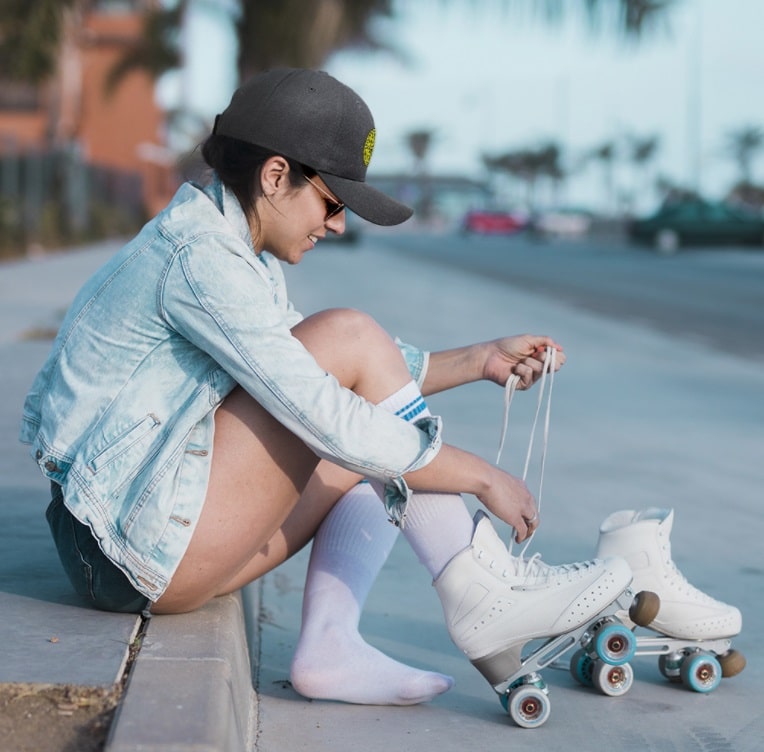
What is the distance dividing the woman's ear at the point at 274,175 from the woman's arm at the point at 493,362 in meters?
0.65

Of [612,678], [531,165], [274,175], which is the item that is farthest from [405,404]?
[531,165]

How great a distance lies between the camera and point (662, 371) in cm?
901

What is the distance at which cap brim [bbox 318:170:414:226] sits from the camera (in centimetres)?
265

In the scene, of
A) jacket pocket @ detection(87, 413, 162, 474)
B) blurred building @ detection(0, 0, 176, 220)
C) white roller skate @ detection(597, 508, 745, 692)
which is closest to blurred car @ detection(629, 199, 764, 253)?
blurred building @ detection(0, 0, 176, 220)

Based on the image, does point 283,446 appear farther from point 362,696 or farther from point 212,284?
point 362,696

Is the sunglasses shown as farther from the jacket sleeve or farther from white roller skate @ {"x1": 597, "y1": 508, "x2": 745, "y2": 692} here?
white roller skate @ {"x1": 597, "y1": 508, "x2": 745, "y2": 692}

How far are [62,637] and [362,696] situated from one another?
0.65 m

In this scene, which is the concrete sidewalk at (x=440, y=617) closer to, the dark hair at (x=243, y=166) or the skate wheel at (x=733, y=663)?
the skate wheel at (x=733, y=663)

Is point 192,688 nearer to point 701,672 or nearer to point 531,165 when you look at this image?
point 701,672

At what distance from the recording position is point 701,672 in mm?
3004

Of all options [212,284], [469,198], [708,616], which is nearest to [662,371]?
[708,616]

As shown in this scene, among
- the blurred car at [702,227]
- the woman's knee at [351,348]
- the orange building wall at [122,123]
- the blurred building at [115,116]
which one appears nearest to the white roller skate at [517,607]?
the woman's knee at [351,348]

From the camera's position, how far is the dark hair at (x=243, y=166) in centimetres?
266

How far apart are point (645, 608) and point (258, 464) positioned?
0.86 meters
